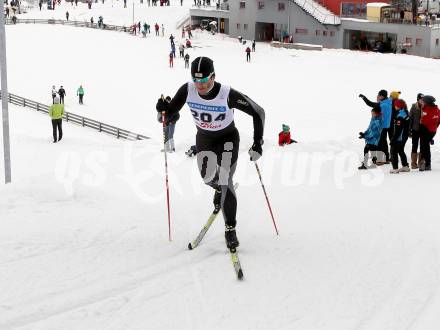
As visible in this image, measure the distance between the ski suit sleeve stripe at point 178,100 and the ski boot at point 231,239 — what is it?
147cm

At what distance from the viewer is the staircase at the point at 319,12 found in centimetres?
5103

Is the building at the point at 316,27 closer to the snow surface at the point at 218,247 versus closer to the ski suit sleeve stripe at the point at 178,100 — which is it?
the snow surface at the point at 218,247

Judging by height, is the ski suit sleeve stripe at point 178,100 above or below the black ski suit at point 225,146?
above

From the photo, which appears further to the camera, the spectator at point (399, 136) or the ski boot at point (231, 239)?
the spectator at point (399, 136)

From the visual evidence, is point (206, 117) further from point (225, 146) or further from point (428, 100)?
point (428, 100)

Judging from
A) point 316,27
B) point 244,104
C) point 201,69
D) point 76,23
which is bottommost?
point 244,104

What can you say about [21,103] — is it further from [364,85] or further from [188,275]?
[188,275]

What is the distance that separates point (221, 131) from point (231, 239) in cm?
117

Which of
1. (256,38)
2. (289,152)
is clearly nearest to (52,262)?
(289,152)

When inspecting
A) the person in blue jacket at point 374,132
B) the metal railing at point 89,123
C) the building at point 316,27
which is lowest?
the metal railing at point 89,123

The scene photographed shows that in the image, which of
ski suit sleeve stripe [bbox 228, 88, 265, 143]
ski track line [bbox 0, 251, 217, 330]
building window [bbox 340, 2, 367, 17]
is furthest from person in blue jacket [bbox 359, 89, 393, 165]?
building window [bbox 340, 2, 367, 17]

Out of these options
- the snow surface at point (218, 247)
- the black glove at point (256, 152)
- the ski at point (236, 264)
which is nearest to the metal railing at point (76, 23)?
the snow surface at point (218, 247)

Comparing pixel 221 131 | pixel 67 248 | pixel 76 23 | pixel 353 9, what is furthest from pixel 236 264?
pixel 76 23

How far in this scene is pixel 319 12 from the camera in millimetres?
52500
